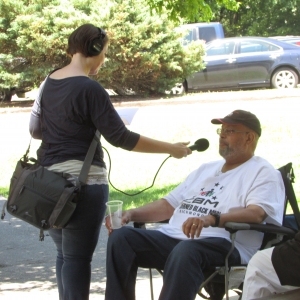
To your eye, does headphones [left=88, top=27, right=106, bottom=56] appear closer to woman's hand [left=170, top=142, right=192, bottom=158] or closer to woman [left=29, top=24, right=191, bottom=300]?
woman [left=29, top=24, right=191, bottom=300]

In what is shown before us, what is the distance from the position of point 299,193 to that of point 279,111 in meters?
5.48

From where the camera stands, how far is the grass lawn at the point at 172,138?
836cm

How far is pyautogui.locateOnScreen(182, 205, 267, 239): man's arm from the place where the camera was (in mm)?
3396

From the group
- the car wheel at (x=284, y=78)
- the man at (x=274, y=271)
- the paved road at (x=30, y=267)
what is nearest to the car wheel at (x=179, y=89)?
the car wheel at (x=284, y=78)

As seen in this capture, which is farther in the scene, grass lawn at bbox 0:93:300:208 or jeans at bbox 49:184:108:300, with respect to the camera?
grass lawn at bbox 0:93:300:208

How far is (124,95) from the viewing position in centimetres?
1681

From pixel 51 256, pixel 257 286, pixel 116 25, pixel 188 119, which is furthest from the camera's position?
pixel 116 25

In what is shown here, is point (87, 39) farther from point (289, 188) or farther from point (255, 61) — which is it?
point (255, 61)

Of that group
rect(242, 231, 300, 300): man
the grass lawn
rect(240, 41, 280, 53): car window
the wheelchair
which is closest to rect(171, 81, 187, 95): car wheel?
rect(240, 41, 280, 53): car window

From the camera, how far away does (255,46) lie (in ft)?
55.6

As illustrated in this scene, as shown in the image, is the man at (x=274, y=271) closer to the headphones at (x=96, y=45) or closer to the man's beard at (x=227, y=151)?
the man's beard at (x=227, y=151)

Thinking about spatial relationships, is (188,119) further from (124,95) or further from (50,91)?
(50,91)

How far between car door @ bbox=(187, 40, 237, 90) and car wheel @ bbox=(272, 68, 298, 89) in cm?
114

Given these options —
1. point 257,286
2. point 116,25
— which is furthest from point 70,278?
point 116,25
